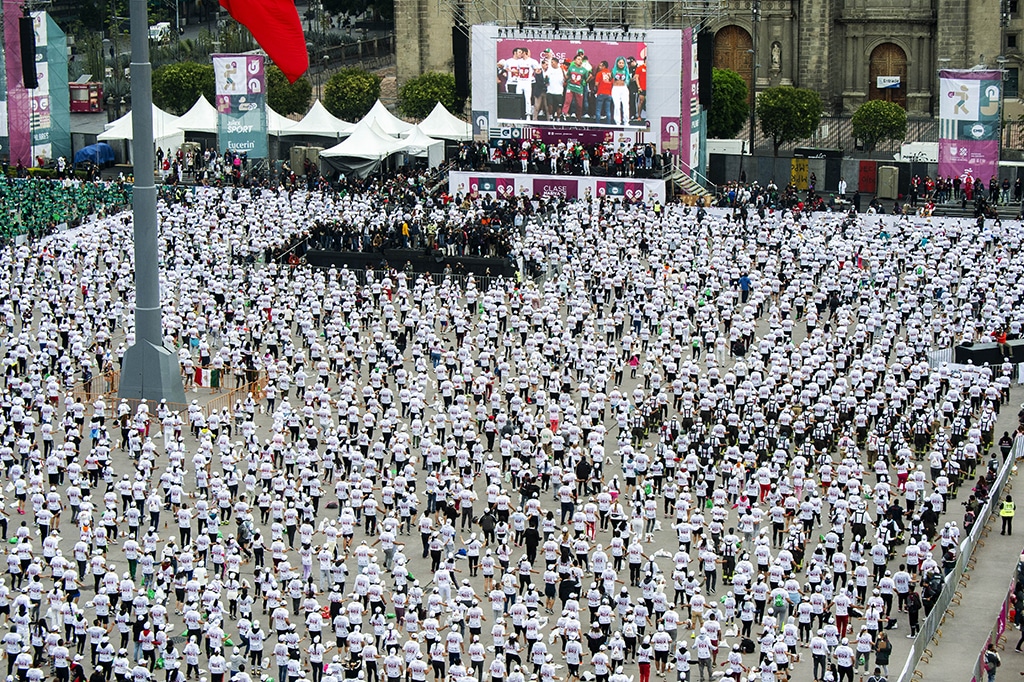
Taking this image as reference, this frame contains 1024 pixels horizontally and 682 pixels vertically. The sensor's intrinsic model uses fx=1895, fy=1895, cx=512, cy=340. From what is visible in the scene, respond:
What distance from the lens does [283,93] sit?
9462 cm

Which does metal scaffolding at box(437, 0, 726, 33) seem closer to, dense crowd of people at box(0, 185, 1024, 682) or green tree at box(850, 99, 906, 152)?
green tree at box(850, 99, 906, 152)

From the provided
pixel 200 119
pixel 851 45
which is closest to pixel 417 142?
pixel 200 119

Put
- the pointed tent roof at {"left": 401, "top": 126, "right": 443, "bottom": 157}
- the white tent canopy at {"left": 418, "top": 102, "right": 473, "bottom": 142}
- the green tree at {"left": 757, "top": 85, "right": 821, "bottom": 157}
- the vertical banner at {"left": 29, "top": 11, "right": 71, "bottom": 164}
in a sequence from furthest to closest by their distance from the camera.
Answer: the green tree at {"left": 757, "top": 85, "right": 821, "bottom": 157} < the white tent canopy at {"left": 418, "top": 102, "right": 473, "bottom": 142} < the pointed tent roof at {"left": 401, "top": 126, "right": 443, "bottom": 157} < the vertical banner at {"left": 29, "top": 11, "right": 71, "bottom": 164}

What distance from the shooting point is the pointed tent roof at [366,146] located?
79.4 metres

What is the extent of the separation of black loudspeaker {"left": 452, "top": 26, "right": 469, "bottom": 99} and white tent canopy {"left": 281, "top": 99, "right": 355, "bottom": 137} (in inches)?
304

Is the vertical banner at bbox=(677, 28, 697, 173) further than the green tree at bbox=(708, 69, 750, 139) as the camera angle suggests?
No

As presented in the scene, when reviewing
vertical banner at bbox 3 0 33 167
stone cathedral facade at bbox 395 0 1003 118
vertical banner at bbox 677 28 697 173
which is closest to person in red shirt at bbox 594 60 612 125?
vertical banner at bbox 677 28 697 173

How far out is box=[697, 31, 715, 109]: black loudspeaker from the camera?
74.8 m

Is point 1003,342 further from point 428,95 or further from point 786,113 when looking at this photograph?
point 428,95

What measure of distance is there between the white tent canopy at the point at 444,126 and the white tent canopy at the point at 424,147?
140 cm

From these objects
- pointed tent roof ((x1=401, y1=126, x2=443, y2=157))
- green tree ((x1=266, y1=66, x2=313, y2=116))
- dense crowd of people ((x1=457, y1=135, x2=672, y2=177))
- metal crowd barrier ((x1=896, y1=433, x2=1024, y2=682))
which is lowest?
metal crowd barrier ((x1=896, y1=433, x2=1024, y2=682))

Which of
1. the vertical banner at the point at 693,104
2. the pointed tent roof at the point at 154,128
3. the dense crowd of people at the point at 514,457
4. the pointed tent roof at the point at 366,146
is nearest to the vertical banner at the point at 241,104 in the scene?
the pointed tent roof at the point at 366,146

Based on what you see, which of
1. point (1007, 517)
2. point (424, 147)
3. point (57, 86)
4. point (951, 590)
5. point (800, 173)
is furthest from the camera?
point (57, 86)

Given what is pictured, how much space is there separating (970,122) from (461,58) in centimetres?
2225
